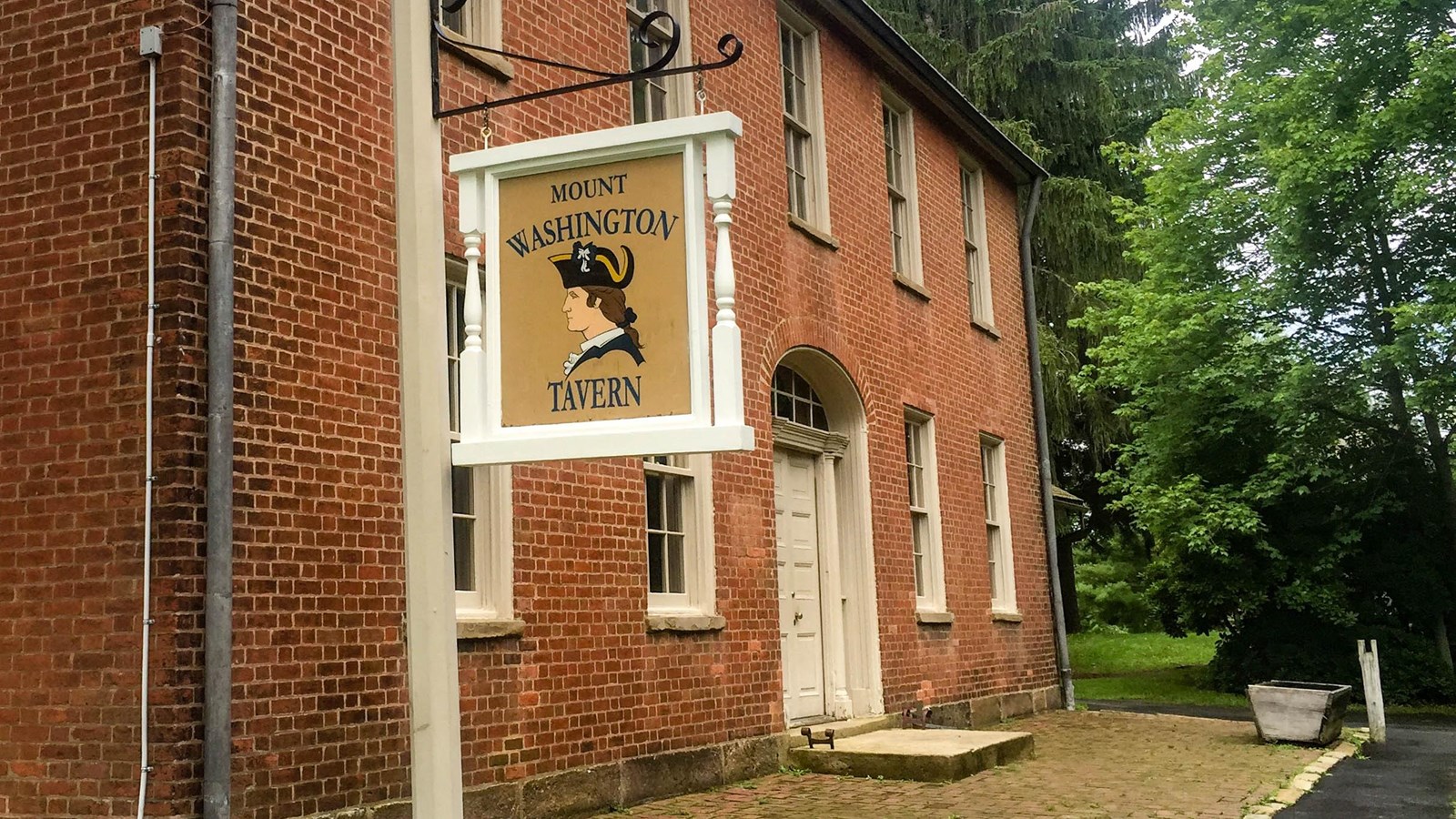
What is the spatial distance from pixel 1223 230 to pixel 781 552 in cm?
1104

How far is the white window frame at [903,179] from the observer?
46.8 feet

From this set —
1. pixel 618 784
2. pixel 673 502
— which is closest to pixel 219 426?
pixel 618 784

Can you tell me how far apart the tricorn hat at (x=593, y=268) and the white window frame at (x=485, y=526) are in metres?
3.07

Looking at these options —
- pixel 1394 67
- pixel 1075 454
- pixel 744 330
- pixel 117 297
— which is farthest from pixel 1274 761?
pixel 1075 454

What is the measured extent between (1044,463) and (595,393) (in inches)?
528

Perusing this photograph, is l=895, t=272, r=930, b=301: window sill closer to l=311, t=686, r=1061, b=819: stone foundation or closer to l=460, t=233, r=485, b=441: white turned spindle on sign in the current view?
l=311, t=686, r=1061, b=819: stone foundation

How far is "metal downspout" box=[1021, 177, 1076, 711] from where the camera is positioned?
659 inches

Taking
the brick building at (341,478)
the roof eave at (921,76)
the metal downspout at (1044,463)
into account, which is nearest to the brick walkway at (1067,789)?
the brick building at (341,478)

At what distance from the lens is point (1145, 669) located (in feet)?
79.4

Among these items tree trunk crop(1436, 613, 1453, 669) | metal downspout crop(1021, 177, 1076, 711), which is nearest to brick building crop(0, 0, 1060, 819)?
metal downspout crop(1021, 177, 1076, 711)

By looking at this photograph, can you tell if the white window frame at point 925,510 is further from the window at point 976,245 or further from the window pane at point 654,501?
the window pane at point 654,501

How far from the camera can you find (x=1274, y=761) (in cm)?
1095

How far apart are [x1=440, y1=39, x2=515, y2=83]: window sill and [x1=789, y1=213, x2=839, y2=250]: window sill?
377 centimetres

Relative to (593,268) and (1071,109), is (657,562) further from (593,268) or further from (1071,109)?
(1071,109)
